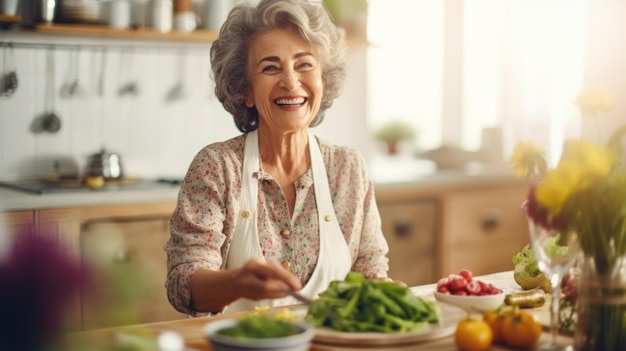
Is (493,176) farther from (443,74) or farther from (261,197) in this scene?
(261,197)

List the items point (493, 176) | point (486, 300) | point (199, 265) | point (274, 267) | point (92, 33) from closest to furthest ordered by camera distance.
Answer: point (274, 267) → point (486, 300) → point (199, 265) → point (92, 33) → point (493, 176)

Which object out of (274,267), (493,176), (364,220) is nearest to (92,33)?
(364,220)

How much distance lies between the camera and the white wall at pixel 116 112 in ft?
11.2

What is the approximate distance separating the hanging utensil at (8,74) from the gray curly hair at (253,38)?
4.64ft

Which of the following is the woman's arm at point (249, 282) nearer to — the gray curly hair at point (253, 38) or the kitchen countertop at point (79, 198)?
the gray curly hair at point (253, 38)

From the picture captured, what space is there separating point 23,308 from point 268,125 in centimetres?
172

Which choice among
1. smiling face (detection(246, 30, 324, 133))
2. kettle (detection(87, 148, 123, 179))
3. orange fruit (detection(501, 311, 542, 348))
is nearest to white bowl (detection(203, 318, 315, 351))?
orange fruit (detection(501, 311, 542, 348))

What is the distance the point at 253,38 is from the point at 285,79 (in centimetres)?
16

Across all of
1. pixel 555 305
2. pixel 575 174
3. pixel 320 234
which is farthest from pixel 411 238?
pixel 575 174

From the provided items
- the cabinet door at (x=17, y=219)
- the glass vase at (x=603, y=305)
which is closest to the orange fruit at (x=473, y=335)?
the glass vase at (x=603, y=305)

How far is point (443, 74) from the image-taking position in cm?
491

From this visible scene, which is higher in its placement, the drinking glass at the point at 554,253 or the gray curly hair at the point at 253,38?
the gray curly hair at the point at 253,38

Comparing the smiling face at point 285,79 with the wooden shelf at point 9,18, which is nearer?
the smiling face at point 285,79

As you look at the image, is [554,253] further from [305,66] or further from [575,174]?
[305,66]
